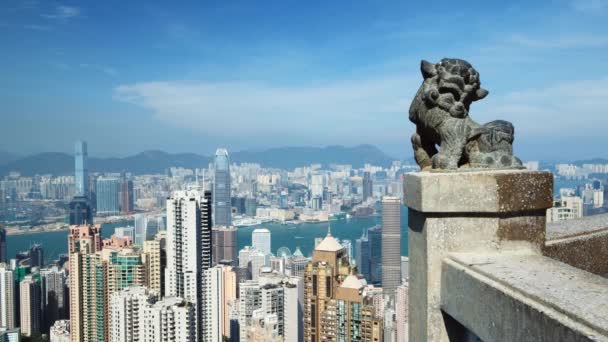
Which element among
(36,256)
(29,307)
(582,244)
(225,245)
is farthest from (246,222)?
(582,244)

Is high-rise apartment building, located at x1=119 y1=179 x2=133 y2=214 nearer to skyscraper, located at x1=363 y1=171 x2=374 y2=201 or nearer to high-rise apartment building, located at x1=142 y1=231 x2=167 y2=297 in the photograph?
skyscraper, located at x1=363 y1=171 x2=374 y2=201

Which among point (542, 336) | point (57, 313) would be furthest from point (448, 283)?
point (57, 313)

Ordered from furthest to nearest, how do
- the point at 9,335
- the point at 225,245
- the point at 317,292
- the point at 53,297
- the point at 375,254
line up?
the point at 375,254, the point at 225,245, the point at 53,297, the point at 9,335, the point at 317,292

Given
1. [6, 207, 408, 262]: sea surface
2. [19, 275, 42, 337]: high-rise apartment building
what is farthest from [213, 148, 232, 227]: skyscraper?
[19, 275, 42, 337]: high-rise apartment building

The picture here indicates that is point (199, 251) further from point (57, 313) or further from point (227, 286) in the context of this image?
point (57, 313)

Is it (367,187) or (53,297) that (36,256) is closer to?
(53,297)

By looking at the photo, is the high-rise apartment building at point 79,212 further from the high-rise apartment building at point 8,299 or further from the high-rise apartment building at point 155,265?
the high-rise apartment building at point 155,265
